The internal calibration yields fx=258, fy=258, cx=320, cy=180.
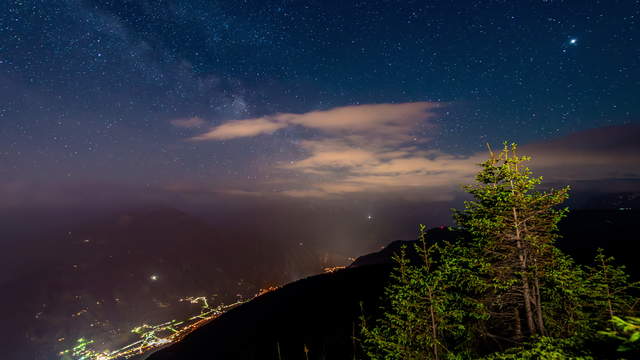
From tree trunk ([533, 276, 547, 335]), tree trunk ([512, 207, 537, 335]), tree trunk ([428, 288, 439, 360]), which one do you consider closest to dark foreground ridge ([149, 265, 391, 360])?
tree trunk ([428, 288, 439, 360])

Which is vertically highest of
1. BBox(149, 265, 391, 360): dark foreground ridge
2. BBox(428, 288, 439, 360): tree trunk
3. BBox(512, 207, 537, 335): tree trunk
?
BBox(512, 207, 537, 335): tree trunk

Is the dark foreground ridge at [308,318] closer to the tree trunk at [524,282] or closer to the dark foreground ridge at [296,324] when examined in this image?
the dark foreground ridge at [296,324]

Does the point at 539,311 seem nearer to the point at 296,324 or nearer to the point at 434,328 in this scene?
the point at 434,328

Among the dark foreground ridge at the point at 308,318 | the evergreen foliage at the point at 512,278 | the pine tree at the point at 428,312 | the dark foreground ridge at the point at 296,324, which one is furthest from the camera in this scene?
the dark foreground ridge at the point at 296,324

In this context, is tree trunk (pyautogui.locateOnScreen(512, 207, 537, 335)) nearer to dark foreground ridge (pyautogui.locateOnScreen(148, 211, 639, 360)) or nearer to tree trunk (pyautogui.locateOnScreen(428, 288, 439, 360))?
tree trunk (pyautogui.locateOnScreen(428, 288, 439, 360))

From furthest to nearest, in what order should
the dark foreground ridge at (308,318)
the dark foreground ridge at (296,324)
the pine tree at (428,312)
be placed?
the dark foreground ridge at (296,324)
the dark foreground ridge at (308,318)
the pine tree at (428,312)

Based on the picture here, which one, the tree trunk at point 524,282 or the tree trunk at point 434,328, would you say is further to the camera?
the tree trunk at point 434,328

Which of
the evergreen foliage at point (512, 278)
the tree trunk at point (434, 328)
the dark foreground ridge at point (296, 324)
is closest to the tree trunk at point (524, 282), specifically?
the evergreen foliage at point (512, 278)

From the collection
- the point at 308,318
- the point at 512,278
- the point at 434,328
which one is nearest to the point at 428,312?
the point at 434,328

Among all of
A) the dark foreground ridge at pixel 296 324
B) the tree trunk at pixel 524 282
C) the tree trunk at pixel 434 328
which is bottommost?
the dark foreground ridge at pixel 296 324
